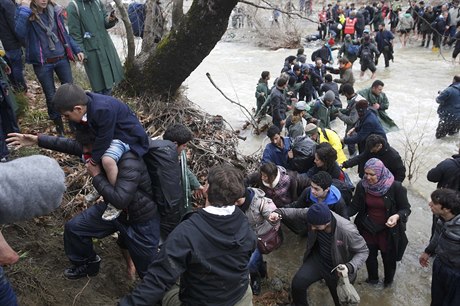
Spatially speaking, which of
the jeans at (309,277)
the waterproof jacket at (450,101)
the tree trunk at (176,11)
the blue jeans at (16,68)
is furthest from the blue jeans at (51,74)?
the waterproof jacket at (450,101)

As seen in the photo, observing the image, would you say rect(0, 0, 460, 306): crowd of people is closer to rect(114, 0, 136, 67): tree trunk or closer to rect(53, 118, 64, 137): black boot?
rect(53, 118, 64, 137): black boot

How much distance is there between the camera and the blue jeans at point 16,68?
5914 millimetres

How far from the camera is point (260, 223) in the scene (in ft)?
13.2

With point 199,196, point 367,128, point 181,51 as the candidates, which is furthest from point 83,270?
point 367,128

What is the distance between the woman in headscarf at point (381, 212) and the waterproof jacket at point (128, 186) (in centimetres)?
228

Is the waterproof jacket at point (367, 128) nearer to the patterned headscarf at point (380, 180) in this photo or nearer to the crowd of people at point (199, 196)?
the crowd of people at point (199, 196)

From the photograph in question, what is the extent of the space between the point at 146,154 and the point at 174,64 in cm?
315

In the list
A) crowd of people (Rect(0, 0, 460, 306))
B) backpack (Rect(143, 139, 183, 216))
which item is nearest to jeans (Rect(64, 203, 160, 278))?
crowd of people (Rect(0, 0, 460, 306))

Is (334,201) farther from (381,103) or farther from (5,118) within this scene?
(381,103)

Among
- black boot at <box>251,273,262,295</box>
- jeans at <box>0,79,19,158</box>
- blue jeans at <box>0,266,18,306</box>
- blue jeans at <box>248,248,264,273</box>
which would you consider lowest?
black boot at <box>251,273,262,295</box>

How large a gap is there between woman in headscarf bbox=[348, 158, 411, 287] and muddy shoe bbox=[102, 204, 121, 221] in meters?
2.52

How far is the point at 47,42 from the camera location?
459 cm

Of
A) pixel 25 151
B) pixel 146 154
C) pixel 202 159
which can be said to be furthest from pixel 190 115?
pixel 146 154

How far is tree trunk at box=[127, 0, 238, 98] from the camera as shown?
17.7 feet
